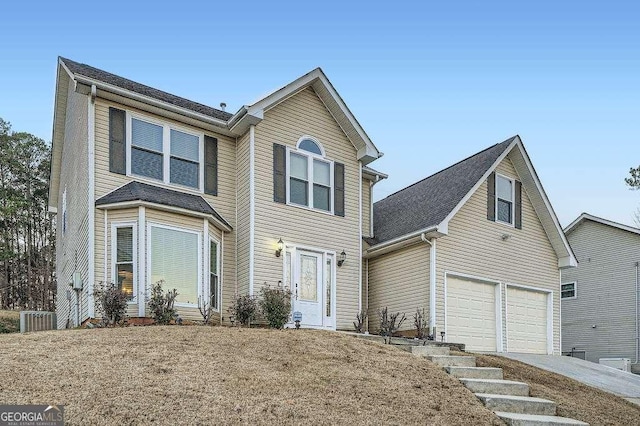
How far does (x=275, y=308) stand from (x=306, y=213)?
9.68 ft

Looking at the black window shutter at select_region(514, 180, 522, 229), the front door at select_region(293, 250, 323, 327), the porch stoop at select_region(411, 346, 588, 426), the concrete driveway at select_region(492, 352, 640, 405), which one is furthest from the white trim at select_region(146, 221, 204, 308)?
the black window shutter at select_region(514, 180, 522, 229)

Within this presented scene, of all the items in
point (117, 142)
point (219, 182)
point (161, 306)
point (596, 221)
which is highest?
point (117, 142)

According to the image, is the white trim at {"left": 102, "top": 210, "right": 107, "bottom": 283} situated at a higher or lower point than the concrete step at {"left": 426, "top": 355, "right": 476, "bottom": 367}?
higher

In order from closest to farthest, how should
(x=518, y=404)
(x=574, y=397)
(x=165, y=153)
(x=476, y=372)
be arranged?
(x=518, y=404) → (x=476, y=372) → (x=574, y=397) → (x=165, y=153)

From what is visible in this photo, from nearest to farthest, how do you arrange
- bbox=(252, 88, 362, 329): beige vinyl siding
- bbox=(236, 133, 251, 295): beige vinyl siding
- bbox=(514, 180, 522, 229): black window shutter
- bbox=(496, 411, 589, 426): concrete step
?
bbox=(496, 411, 589, 426): concrete step, bbox=(236, 133, 251, 295): beige vinyl siding, bbox=(252, 88, 362, 329): beige vinyl siding, bbox=(514, 180, 522, 229): black window shutter

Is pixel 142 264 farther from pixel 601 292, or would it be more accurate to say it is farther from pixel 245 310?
pixel 601 292

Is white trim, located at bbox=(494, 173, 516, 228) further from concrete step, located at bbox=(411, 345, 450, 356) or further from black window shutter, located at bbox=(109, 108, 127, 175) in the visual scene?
black window shutter, located at bbox=(109, 108, 127, 175)

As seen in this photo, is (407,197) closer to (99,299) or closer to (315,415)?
(99,299)

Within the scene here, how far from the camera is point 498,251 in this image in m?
17.7

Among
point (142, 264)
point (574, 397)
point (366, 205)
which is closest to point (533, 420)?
point (574, 397)

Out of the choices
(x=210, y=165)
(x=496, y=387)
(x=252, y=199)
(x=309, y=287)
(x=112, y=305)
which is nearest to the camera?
(x=496, y=387)

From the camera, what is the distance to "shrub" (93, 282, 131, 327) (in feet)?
39.8

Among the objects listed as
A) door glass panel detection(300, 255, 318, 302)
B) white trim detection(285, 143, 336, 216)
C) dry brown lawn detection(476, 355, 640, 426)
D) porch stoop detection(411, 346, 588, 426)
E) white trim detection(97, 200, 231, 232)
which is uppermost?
white trim detection(285, 143, 336, 216)

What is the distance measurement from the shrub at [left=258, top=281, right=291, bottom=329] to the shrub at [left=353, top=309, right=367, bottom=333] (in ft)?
7.66
